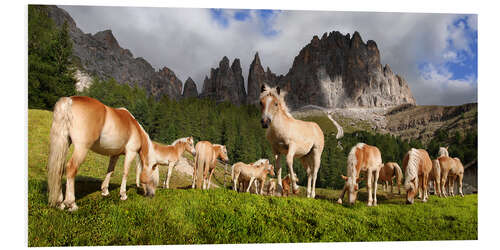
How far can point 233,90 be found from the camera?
10.5 metres

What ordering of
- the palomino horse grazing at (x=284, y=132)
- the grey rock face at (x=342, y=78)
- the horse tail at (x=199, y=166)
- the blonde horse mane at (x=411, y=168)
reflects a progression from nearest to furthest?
the palomino horse grazing at (x=284, y=132) < the blonde horse mane at (x=411, y=168) < the horse tail at (x=199, y=166) < the grey rock face at (x=342, y=78)

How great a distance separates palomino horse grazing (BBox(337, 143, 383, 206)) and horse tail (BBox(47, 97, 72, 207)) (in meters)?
4.90

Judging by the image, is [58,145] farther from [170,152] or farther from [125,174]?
[170,152]

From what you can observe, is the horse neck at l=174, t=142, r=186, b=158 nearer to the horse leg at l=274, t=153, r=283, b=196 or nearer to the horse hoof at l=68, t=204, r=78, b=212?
the horse leg at l=274, t=153, r=283, b=196

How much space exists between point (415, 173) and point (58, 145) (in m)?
7.22

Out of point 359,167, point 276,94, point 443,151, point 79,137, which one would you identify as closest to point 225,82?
point 276,94

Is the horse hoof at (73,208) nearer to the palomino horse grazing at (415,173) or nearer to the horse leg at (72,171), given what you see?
the horse leg at (72,171)

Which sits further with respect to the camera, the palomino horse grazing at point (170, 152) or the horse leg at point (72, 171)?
the palomino horse grazing at point (170, 152)

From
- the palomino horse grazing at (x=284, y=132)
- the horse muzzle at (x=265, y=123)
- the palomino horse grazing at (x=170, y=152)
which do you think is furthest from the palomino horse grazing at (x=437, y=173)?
the palomino horse grazing at (x=170, y=152)

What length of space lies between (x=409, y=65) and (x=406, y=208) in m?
4.20

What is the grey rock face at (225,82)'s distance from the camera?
26.5 feet

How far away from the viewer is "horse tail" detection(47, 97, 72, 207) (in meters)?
3.76

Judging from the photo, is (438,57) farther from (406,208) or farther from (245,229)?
(245,229)

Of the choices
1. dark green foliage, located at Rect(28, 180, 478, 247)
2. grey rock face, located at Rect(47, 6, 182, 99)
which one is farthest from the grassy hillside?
grey rock face, located at Rect(47, 6, 182, 99)
